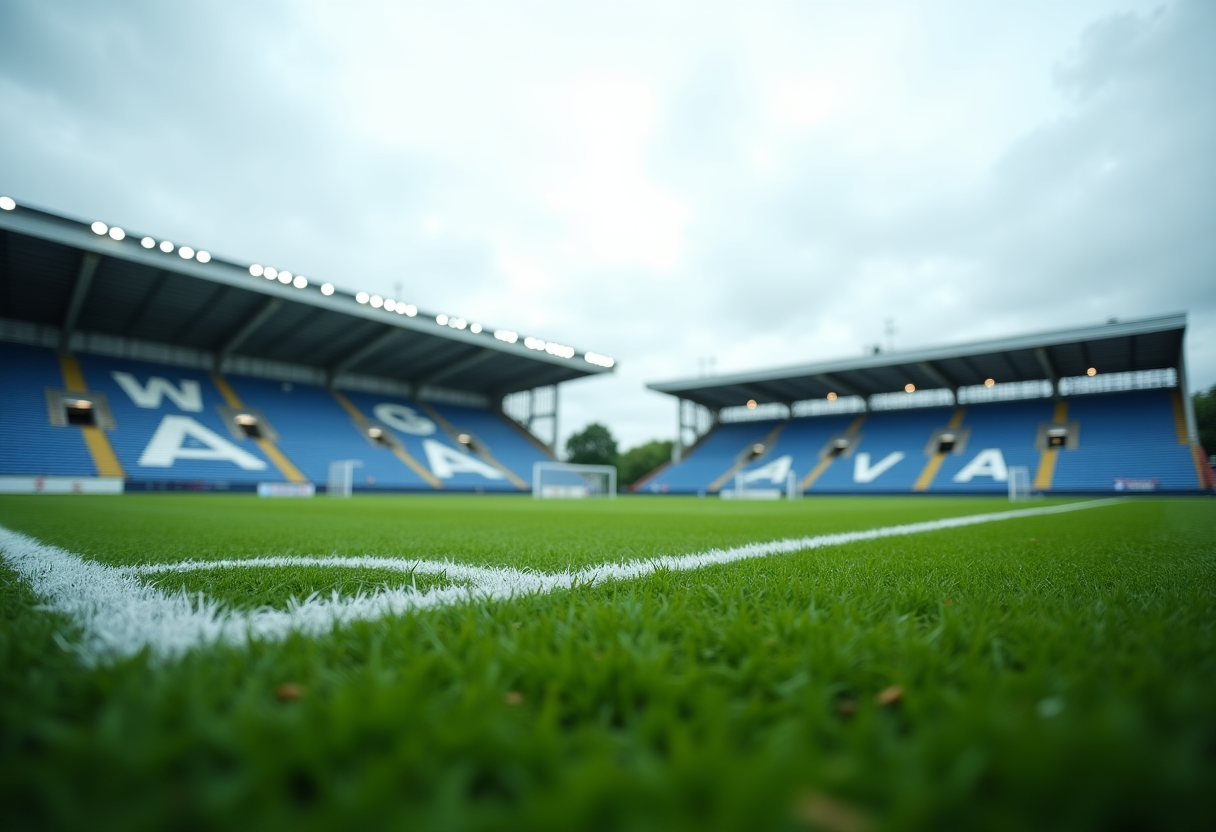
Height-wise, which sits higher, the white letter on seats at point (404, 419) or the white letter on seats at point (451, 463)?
the white letter on seats at point (404, 419)

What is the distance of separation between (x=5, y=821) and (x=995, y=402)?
35.0 meters

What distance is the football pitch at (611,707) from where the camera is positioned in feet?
1.82

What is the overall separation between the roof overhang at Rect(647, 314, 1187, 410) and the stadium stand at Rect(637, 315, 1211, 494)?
6cm

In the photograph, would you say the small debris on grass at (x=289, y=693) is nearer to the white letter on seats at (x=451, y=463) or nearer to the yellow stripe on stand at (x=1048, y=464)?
the white letter on seats at (x=451, y=463)

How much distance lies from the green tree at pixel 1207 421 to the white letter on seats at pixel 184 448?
52.0 meters

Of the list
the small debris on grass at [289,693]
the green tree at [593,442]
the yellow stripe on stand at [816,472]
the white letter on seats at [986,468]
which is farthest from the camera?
the green tree at [593,442]

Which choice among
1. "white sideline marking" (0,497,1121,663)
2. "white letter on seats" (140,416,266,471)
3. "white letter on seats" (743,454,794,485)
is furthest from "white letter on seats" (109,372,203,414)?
"white letter on seats" (743,454,794,485)

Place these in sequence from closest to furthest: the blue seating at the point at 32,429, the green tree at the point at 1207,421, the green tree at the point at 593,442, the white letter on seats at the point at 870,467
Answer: the blue seating at the point at 32,429
the white letter on seats at the point at 870,467
the green tree at the point at 1207,421
the green tree at the point at 593,442

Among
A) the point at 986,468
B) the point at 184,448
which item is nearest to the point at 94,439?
the point at 184,448

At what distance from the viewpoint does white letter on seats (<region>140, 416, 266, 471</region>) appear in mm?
19391

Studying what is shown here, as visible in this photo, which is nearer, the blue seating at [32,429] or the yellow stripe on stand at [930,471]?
the blue seating at [32,429]

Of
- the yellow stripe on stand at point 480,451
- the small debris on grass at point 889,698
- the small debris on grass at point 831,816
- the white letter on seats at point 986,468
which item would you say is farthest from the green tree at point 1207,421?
the small debris on grass at point 831,816

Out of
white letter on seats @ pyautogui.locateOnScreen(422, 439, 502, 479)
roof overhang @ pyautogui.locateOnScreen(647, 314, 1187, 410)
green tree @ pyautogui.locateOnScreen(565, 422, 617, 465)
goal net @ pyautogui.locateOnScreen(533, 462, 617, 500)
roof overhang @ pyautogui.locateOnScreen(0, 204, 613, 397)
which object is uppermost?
roof overhang @ pyautogui.locateOnScreen(0, 204, 613, 397)

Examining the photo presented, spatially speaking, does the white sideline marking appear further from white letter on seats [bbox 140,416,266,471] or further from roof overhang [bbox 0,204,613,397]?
white letter on seats [bbox 140,416,266,471]
